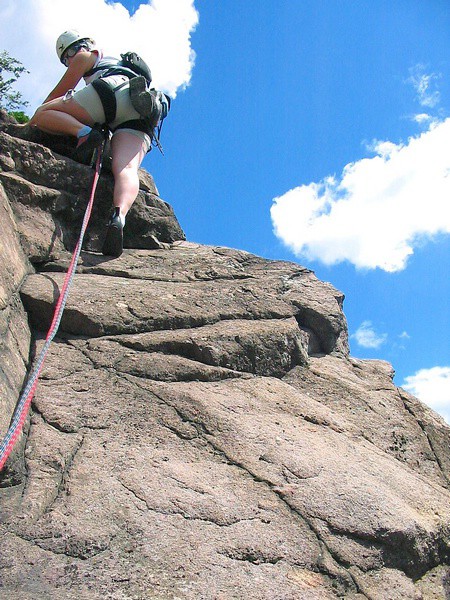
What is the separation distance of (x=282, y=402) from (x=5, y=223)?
6.10 feet

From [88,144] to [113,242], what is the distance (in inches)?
30.9

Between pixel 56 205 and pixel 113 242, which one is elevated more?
pixel 56 205

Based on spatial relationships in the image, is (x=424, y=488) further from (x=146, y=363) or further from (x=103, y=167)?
(x=103, y=167)

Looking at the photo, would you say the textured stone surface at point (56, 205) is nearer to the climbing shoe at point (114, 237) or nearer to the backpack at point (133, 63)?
the climbing shoe at point (114, 237)

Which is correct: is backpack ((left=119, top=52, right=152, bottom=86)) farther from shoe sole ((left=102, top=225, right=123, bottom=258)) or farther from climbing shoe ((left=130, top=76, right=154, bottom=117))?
shoe sole ((left=102, top=225, right=123, bottom=258))

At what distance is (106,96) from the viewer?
14.6ft

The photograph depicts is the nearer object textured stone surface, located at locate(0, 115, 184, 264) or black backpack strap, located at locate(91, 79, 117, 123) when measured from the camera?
textured stone surface, located at locate(0, 115, 184, 264)

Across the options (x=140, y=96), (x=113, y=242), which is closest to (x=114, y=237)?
(x=113, y=242)

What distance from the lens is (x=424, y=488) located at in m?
3.06

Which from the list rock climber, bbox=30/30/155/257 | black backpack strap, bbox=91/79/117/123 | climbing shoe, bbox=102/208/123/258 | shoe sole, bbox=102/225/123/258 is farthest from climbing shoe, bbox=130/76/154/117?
shoe sole, bbox=102/225/123/258

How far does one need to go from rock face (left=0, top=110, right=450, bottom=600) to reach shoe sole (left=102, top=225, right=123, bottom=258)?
4.2 inches

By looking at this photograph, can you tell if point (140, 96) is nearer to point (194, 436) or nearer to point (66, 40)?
point (66, 40)

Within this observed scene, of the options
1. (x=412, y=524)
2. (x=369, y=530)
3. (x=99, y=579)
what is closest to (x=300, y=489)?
(x=369, y=530)

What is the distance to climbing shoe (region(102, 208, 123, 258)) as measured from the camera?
4.05 meters
